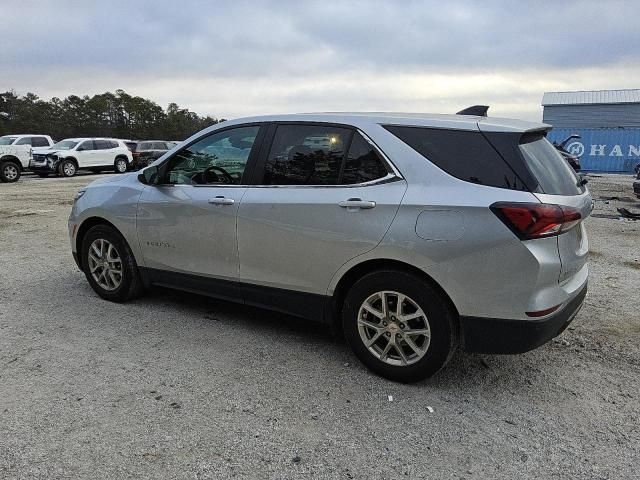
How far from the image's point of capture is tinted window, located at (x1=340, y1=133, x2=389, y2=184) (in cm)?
331

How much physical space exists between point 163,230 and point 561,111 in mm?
34590

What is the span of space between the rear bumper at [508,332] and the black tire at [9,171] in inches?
821

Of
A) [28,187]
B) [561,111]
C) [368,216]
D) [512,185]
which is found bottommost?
[28,187]

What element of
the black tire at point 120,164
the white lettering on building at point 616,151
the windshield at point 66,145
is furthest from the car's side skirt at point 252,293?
the white lettering on building at point 616,151

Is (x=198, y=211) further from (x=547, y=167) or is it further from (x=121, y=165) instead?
(x=121, y=165)

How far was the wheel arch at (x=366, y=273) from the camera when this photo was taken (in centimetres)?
310

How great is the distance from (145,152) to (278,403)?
2507cm

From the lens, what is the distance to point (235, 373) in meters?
3.45

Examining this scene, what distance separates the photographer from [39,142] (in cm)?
2306

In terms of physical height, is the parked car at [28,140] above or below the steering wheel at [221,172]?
above

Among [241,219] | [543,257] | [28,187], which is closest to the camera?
[543,257]

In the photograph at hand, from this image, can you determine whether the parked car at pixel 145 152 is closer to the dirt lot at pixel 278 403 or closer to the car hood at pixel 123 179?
the car hood at pixel 123 179

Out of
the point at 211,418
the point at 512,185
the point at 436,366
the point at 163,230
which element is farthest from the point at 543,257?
the point at 163,230

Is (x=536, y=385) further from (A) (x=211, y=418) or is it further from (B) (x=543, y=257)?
(A) (x=211, y=418)
